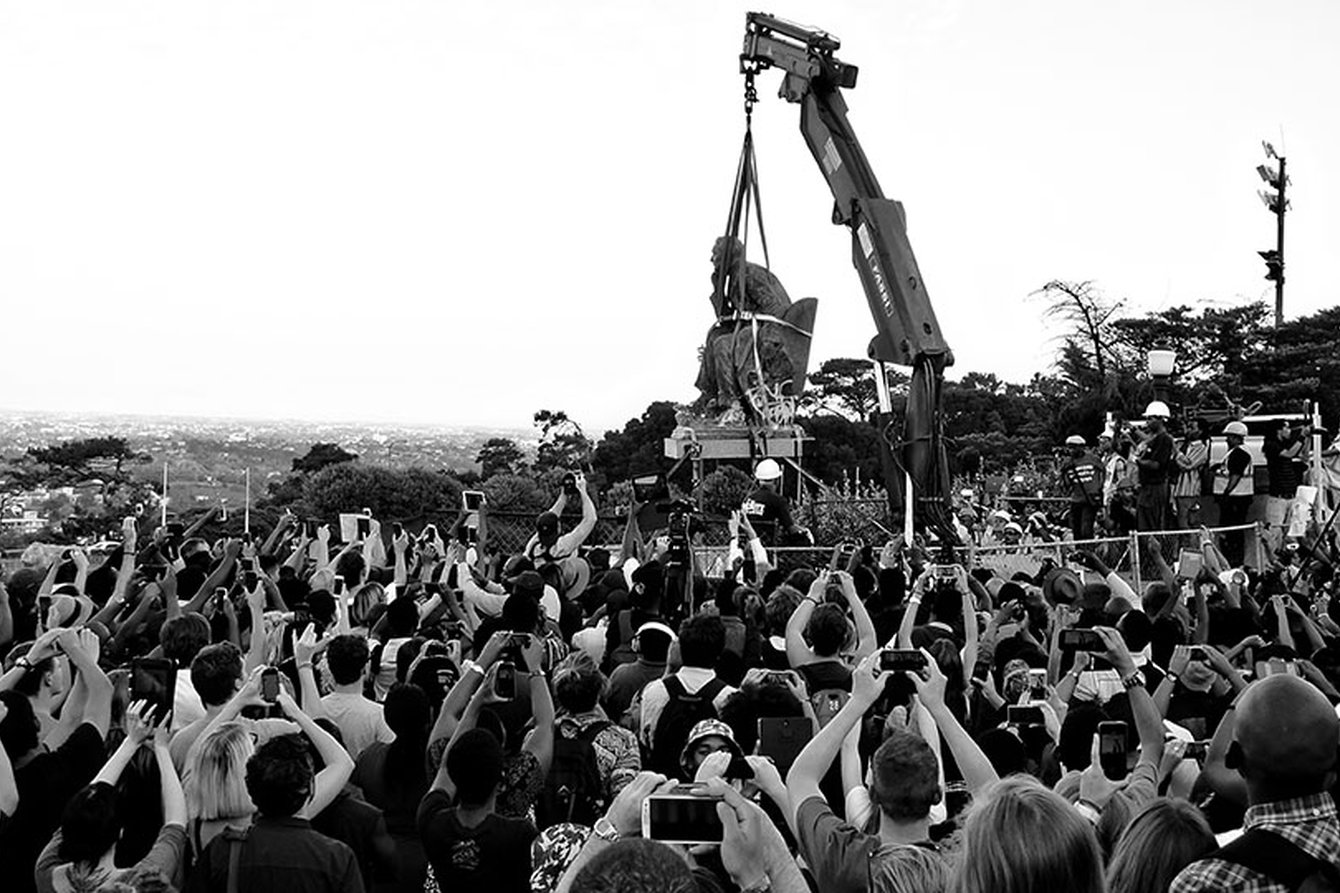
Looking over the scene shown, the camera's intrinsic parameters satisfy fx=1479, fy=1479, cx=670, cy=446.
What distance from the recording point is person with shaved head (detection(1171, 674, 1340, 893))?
3143 mm

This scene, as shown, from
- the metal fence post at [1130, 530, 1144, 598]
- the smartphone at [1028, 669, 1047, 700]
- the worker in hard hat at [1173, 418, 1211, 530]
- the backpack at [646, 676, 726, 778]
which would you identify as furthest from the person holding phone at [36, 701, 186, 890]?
Answer: the worker in hard hat at [1173, 418, 1211, 530]

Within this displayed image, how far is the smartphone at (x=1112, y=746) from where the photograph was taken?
418cm

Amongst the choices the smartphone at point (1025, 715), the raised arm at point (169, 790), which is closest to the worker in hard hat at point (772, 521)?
the smartphone at point (1025, 715)

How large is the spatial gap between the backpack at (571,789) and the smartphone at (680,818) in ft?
5.86

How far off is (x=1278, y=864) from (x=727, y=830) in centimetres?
123

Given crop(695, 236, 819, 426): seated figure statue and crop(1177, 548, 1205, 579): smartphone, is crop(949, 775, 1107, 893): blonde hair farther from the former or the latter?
crop(695, 236, 819, 426): seated figure statue

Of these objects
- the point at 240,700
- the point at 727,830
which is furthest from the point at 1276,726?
the point at 240,700

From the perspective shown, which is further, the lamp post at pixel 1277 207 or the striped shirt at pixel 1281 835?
the lamp post at pixel 1277 207

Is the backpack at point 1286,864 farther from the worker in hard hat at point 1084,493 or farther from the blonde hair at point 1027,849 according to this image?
the worker in hard hat at point 1084,493

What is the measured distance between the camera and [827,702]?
5969 millimetres

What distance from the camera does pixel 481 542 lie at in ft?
45.8

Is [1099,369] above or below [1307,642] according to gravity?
above

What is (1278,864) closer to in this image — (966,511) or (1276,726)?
(1276,726)

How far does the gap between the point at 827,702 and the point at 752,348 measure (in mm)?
29097
